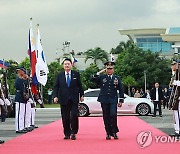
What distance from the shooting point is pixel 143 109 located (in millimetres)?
25938

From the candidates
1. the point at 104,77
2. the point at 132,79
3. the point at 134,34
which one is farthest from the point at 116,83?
the point at 134,34

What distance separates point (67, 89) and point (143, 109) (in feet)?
43.3

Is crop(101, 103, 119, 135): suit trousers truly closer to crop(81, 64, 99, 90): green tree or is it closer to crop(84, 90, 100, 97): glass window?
crop(84, 90, 100, 97): glass window

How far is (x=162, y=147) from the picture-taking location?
420 inches

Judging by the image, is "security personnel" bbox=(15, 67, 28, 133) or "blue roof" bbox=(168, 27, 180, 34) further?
"blue roof" bbox=(168, 27, 180, 34)

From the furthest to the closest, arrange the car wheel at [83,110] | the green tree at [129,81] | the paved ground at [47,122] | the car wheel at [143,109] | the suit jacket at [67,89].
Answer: the green tree at [129,81] → the car wheel at [143,109] → the car wheel at [83,110] → the paved ground at [47,122] → the suit jacket at [67,89]

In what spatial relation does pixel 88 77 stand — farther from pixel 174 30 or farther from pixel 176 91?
pixel 176 91

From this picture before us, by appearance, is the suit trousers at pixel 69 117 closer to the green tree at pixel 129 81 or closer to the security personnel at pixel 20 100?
the security personnel at pixel 20 100

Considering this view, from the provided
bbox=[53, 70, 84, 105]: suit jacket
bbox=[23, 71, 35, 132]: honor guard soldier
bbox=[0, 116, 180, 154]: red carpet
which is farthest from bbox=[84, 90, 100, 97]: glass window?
bbox=[53, 70, 84, 105]: suit jacket

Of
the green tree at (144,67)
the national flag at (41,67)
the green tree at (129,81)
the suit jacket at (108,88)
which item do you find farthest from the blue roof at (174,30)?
the suit jacket at (108,88)

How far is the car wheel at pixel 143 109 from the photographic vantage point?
84.9 feet

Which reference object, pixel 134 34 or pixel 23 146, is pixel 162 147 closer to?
pixel 23 146

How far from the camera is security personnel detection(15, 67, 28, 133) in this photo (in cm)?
1556

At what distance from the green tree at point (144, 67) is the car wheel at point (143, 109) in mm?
38513
